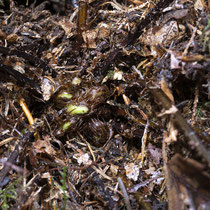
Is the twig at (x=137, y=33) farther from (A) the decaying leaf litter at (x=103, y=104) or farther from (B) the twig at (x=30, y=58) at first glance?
(B) the twig at (x=30, y=58)

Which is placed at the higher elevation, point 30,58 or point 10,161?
point 30,58

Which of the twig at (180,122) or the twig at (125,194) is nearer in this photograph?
the twig at (180,122)

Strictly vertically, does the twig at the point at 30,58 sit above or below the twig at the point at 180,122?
above

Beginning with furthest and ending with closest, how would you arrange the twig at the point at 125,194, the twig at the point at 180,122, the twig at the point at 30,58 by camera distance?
the twig at the point at 30,58 → the twig at the point at 125,194 → the twig at the point at 180,122

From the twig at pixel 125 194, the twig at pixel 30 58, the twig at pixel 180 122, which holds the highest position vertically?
the twig at pixel 30 58

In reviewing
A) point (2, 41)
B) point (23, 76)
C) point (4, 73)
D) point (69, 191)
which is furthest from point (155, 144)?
point (2, 41)

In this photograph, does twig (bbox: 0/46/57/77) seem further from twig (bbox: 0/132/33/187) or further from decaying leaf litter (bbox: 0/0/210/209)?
twig (bbox: 0/132/33/187)

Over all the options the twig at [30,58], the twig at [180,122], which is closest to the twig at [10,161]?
the twig at [30,58]

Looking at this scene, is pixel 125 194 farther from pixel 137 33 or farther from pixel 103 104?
pixel 137 33

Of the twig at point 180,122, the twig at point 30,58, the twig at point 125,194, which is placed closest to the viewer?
the twig at point 180,122

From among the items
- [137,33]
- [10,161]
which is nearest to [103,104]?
[137,33]
